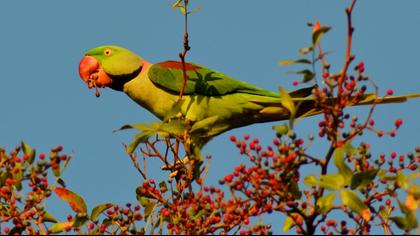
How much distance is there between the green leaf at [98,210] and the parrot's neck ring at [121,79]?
2.13 metres

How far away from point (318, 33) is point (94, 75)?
3.26 meters

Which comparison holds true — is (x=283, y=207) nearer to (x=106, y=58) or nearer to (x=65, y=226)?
(x=65, y=226)

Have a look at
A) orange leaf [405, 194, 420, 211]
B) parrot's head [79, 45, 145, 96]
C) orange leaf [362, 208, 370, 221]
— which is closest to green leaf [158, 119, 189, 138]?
orange leaf [362, 208, 370, 221]

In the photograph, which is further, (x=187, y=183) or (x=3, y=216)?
(x=187, y=183)

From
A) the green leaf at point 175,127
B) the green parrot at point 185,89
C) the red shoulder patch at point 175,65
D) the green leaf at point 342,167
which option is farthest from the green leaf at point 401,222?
the red shoulder patch at point 175,65

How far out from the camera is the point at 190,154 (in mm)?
3998

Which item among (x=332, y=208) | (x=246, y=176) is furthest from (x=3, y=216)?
(x=332, y=208)

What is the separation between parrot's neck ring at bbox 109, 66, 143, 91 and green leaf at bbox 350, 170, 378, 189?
3.31 m

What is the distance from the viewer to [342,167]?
287cm

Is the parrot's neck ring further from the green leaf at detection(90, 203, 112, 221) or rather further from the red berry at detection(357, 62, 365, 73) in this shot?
the red berry at detection(357, 62, 365, 73)

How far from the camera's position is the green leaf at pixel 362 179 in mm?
2889

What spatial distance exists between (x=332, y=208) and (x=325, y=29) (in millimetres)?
721

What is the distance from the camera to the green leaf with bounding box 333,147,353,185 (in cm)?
286

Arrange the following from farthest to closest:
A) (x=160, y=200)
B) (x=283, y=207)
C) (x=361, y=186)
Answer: (x=160, y=200) → (x=283, y=207) → (x=361, y=186)
